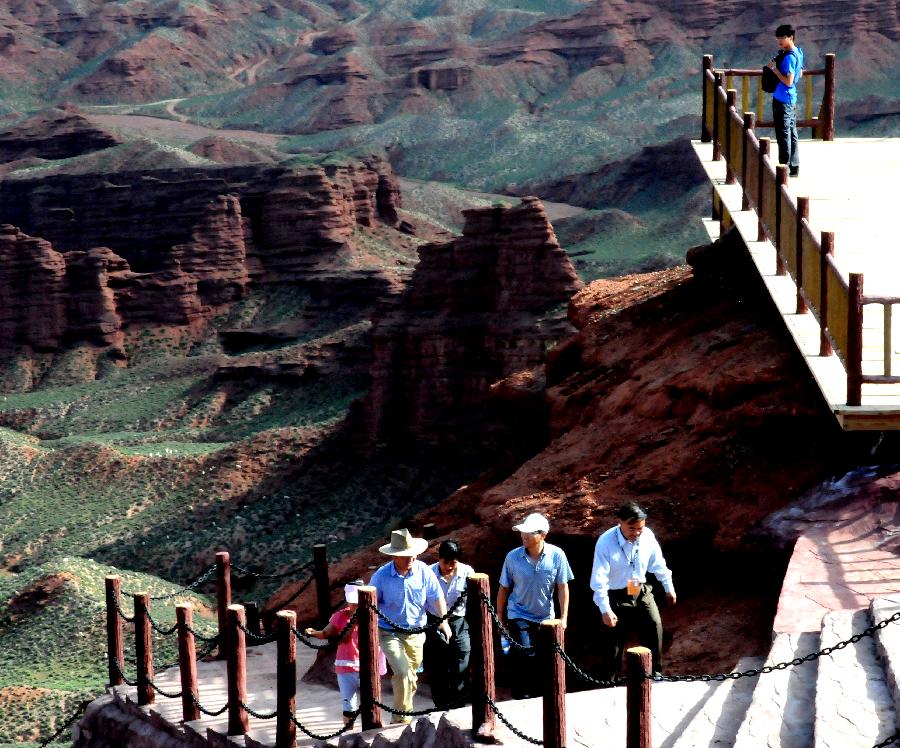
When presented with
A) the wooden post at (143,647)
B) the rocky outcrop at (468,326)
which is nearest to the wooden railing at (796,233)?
the wooden post at (143,647)

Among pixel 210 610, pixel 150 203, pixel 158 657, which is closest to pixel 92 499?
pixel 210 610

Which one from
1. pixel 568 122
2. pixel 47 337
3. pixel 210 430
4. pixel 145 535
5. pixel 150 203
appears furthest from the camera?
pixel 568 122

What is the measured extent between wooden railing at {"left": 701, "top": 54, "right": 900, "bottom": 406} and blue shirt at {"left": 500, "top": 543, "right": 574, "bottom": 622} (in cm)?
292

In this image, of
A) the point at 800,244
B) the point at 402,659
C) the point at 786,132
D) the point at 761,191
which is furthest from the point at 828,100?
the point at 402,659

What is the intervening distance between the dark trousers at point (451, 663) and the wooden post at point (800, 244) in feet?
16.1

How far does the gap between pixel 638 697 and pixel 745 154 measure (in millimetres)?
10804

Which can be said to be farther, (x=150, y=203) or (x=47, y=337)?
(x=150, y=203)

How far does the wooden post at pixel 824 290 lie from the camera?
16.0m

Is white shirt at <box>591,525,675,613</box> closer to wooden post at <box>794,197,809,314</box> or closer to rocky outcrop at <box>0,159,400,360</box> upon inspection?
wooden post at <box>794,197,809,314</box>

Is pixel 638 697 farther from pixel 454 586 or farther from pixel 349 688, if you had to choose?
pixel 349 688

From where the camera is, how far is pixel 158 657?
4369cm

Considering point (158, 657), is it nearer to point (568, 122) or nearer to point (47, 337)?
point (47, 337)

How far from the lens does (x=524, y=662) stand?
15.8 metres

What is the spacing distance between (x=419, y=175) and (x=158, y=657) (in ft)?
391
